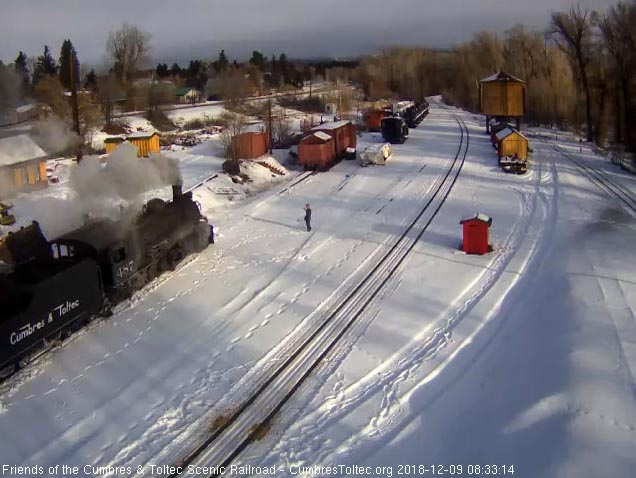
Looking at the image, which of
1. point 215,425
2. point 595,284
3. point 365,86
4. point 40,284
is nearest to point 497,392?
point 215,425

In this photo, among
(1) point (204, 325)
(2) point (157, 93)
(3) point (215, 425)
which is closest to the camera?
(3) point (215, 425)

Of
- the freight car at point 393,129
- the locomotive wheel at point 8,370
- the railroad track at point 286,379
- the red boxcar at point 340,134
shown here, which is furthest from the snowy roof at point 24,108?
the freight car at point 393,129

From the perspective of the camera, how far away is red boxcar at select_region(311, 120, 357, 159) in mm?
35656

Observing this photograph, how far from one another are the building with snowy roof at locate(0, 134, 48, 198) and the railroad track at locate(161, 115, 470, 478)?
1691 cm

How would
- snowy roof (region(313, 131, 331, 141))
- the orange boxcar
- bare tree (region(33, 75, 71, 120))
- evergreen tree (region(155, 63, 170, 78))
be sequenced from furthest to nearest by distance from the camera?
evergreen tree (region(155, 63, 170, 78)) < bare tree (region(33, 75, 71, 120)) < the orange boxcar < snowy roof (region(313, 131, 331, 141))

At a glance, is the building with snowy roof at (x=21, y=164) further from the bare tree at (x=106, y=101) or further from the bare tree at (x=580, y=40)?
the bare tree at (x=580, y=40)

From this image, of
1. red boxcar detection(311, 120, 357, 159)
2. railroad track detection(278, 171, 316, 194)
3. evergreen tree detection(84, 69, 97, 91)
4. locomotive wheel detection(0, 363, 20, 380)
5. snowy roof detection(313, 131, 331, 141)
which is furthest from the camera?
evergreen tree detection(84, 69, 97, 91)

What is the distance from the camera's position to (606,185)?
28812 millimetres

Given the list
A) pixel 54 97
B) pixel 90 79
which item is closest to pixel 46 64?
pixel 90 79

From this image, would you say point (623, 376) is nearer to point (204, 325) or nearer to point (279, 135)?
point (204, 325)

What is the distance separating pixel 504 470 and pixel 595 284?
8.77m

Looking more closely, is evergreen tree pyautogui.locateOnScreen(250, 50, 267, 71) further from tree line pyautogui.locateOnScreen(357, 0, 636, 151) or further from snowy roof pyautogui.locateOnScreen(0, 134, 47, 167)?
snowy roof pyautogui.locateOnScreen(0, 134, 47, 167)

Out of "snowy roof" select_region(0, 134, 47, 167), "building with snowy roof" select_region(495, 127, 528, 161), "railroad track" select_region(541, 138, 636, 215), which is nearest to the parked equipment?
"building with snowy roof" select_region(495, 127, 528, 161)

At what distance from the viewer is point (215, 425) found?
967 cm
